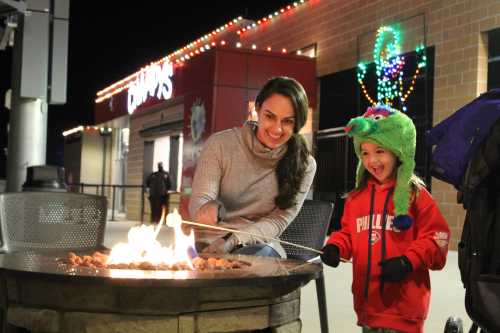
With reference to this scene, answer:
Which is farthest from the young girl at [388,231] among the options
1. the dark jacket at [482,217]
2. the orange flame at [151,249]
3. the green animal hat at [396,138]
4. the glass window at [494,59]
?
the glass window at [494,59]

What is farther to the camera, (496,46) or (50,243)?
(496,46)

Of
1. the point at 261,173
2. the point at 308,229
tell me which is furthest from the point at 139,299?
the point at 308,229

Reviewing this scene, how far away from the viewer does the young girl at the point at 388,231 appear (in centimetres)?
262

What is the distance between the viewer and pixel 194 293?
181 centimetres

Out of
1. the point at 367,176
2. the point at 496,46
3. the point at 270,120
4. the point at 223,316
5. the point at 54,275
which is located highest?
the point at 496,46

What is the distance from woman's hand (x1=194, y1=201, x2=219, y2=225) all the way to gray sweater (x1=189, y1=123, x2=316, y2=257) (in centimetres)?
30

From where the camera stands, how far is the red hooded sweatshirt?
8.49 ft

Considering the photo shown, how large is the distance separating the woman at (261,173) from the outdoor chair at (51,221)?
2.30ft

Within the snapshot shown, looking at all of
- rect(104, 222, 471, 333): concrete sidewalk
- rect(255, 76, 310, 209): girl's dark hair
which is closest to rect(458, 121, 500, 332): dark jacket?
rect(255, 76, 310, 209): girl's dark hair

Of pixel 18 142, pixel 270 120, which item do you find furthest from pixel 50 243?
pixel 18 142

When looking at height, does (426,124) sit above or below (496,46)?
below

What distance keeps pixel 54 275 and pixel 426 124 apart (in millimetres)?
9162

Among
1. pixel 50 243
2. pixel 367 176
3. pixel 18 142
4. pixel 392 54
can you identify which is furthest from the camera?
pixel 392 54

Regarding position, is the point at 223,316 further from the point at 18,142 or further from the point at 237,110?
the point at 237,110
